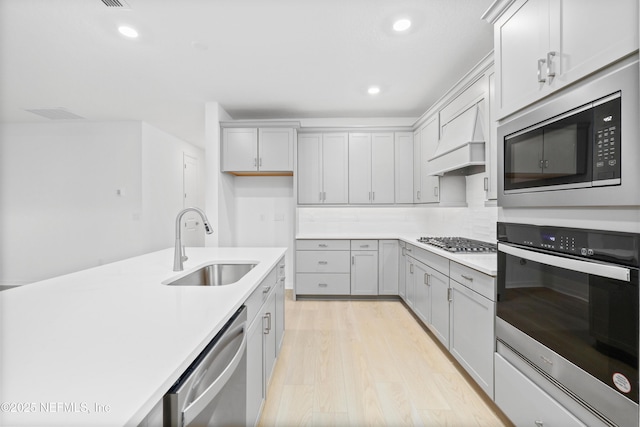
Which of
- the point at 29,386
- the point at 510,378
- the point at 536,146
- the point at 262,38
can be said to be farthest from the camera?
the point at 262,38

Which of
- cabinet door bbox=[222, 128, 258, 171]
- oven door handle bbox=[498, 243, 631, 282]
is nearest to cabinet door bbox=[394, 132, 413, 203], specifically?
cabinet door bbox=[222, 128, 258, 171]

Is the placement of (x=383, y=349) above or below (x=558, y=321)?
below

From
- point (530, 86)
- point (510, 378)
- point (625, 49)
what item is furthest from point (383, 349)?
point (625, 49)

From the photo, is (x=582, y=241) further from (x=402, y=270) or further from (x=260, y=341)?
(x=402, y=270)

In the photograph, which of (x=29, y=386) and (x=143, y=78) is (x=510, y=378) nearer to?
(x=29, y=386)

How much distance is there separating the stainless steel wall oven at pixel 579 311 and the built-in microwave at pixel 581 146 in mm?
151

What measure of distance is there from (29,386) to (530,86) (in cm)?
207

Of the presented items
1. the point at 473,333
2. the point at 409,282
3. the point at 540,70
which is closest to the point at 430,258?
the point at 409,282

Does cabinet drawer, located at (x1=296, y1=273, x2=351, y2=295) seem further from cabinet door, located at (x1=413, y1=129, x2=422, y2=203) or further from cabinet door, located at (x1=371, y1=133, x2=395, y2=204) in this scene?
cabinet door, located at (x1=413, y1=129, x2=422, y2=203)

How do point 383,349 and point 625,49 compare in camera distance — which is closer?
point 625,49

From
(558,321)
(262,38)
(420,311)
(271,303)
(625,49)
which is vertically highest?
(262,38)

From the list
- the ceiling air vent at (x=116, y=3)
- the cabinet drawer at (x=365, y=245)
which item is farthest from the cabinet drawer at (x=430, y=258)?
the ceiling air vent at (x=116, y=3)

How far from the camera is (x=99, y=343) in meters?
0.73

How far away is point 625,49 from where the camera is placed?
0.93 m
